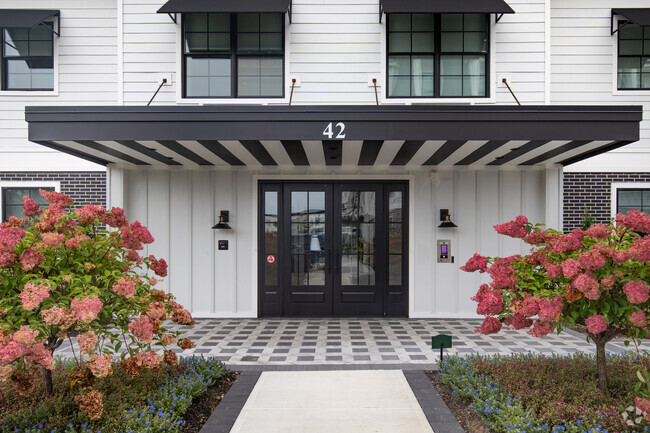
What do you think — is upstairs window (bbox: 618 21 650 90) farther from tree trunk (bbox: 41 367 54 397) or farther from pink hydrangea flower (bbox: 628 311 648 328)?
tree trunk (bbox: 41 367 54 397)

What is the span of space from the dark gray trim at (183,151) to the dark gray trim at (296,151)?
5.22ft

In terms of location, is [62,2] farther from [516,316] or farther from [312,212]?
[516,316]

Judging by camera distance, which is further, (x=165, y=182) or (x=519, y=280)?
(x=165, y=182)

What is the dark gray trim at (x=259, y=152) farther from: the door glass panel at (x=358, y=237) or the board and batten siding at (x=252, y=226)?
the door glass panel at (x=358, y=237)

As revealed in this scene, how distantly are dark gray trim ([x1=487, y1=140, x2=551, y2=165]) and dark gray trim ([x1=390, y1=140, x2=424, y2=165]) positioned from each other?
1598mm

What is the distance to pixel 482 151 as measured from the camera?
6789 mm

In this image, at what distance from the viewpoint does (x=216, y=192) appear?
827 cm

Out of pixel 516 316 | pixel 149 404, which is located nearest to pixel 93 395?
pixel 149 404

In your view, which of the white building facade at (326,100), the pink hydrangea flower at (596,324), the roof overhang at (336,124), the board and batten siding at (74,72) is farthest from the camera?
the board and batten siding at (74,72)

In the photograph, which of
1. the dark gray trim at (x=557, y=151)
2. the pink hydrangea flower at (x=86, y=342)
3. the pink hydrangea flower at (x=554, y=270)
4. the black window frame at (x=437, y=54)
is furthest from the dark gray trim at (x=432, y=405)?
the black window frame at (x=437, y=54)

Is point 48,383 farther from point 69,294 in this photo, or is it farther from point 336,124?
point 336,124

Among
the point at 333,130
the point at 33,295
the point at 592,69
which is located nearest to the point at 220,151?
the point at 333,130

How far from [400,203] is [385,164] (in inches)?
34.6

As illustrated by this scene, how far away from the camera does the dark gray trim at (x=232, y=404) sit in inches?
147
